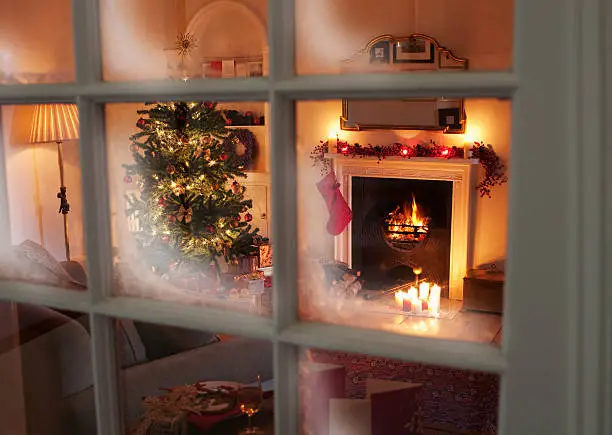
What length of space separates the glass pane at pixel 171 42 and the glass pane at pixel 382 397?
1.24 ft

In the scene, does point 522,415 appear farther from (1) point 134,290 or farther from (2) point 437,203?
(2) point 437,203

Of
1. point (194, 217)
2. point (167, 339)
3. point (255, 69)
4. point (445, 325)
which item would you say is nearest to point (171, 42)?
point (255, 69)

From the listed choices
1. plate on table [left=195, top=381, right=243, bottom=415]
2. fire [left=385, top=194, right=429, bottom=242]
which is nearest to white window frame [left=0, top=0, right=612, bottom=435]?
plate on table [left=195, top=381, right=243, bottom=415]

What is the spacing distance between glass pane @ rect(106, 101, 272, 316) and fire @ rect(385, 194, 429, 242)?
10.5 ft

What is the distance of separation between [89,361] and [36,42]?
1.51ft

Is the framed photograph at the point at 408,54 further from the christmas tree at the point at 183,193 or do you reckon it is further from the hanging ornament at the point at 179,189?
the hanging ornament at the point at 179,189

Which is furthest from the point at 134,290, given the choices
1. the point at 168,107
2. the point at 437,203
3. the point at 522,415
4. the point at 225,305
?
the point at 437,203

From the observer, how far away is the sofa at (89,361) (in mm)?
836

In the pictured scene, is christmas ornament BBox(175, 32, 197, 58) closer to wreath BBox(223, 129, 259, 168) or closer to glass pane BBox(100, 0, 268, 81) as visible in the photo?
glass pane BBox(100, 0, 268, 81)

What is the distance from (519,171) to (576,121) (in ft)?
0.22

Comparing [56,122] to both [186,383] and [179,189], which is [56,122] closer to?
[179,189]

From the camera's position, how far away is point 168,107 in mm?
890

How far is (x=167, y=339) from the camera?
0.87m

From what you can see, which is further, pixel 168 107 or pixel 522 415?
pixel 168 107
